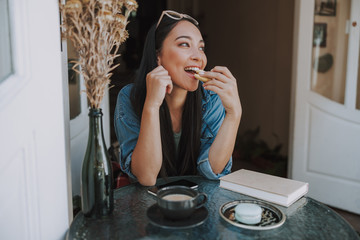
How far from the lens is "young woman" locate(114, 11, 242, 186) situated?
121 cm

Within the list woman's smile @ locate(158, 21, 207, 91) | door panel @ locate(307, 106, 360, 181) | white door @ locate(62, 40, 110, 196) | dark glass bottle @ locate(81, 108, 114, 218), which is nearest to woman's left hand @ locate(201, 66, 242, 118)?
woman's smile @ locate(158, 21, 207, 91)

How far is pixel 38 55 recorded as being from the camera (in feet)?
2.81

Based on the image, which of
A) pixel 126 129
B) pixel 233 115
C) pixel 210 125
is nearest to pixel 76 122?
pixel 126 129

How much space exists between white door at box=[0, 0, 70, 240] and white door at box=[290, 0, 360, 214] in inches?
96.3

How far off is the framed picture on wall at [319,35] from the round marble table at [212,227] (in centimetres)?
216

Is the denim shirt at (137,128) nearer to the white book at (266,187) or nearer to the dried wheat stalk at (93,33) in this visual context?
the white book at (266,187)

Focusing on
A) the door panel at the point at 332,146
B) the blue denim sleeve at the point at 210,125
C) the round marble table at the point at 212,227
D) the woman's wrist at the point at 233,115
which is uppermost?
the woman's wrist at the point at 233,115

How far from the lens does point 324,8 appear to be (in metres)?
2.81

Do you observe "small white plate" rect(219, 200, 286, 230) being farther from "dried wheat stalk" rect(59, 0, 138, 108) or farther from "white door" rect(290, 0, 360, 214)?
"white door" rect(290, 0, 360, 214)

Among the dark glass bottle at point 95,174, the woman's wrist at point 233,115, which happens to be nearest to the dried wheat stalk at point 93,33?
the dark glass bottle at point 95,174

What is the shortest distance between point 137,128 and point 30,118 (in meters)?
0.60

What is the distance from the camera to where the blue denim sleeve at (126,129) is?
1.35m

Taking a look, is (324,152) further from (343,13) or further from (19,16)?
(19,16)

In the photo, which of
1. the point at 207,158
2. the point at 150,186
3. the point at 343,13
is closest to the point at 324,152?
the point at 343,13
